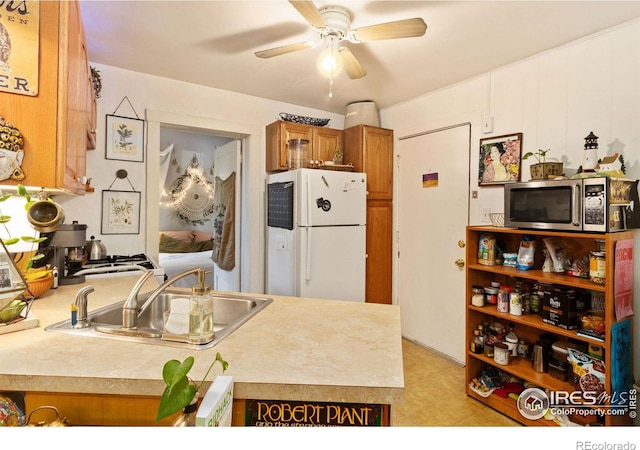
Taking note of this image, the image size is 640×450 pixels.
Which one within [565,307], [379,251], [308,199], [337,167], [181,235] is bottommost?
[565,307]

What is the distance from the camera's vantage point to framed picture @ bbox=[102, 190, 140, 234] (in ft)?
8.63

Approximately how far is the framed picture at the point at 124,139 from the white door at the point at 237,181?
97 centimetres

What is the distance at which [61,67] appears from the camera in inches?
47.4

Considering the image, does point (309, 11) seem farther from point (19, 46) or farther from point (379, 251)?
point (379, 251)

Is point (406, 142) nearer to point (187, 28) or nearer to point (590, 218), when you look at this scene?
point (590, 218)

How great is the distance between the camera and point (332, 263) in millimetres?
2967

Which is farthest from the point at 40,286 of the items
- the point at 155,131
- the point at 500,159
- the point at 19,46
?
the point at 500,159

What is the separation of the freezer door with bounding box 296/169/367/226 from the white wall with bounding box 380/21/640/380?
88 cm

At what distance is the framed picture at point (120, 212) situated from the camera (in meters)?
2.63

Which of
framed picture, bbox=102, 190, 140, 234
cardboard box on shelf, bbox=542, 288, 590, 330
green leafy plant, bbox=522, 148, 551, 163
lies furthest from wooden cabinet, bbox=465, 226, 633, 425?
framed picture, bbox=102, 190, 140, 234

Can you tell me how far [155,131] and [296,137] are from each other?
47.8 inches

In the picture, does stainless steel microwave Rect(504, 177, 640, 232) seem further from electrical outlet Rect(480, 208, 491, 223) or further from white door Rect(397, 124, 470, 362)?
white door Rect(397, 124, 470, 362)
